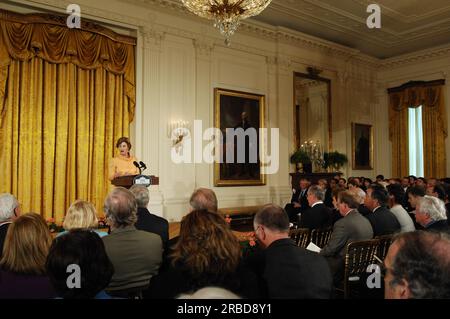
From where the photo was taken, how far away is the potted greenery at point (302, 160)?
10241 millimetres

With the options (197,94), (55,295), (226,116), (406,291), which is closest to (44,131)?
(197,94)

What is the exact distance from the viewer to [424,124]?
39.6ft

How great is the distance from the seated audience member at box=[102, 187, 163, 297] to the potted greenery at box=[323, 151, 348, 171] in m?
9.13

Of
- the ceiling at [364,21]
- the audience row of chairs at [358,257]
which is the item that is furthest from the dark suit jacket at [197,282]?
the ceiling at [364,21]

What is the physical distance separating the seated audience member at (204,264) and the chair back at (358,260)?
1.95 meters

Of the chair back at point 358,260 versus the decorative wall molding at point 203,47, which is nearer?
the chair back at point 358,260

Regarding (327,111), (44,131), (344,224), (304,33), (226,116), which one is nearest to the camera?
(344,224)

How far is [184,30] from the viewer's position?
8.71 metres

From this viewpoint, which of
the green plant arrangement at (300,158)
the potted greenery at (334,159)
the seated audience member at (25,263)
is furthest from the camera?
the potted greenery at (334,159)

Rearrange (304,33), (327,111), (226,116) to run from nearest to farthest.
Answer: (226,116) → (304,33) → (327,111)

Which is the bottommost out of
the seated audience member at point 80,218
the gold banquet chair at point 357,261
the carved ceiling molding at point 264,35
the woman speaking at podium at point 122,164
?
the gold banquet chair at point 357,261

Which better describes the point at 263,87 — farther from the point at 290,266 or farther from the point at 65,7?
the point at 290,266

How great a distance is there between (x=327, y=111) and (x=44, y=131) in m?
8.08

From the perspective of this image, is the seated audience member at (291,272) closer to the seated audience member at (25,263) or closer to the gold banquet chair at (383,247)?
the seated audience member at (25,263)
